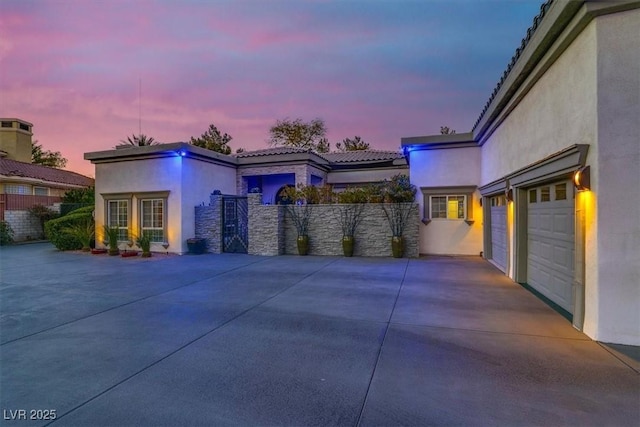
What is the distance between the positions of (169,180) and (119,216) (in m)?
3.56

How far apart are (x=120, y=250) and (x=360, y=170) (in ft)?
41.0

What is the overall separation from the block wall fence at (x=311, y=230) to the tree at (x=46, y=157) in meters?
A: 34.7

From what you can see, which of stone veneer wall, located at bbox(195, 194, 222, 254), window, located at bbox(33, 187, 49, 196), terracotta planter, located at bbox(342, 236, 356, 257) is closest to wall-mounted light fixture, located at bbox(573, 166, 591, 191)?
terracotta planter, located at bbox(342, 236, 356, 257)

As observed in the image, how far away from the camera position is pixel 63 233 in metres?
14.4

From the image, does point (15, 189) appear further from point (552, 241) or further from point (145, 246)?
point (552, 241)

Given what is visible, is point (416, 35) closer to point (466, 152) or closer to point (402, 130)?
point (466, 152)

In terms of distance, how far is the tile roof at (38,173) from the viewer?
18.8 metres

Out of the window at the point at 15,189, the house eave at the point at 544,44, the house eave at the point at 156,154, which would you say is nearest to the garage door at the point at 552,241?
the house eave at the point at 544,44

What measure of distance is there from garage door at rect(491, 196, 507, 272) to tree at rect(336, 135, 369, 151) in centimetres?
2514

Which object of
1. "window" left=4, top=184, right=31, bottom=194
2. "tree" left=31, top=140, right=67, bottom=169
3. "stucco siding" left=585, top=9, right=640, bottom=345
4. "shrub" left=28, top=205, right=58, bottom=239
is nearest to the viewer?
"stucco siding" left=585, top=9, right=640, bottom=345

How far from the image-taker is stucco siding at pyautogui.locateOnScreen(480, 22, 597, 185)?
13.8 feet

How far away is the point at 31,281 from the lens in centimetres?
803

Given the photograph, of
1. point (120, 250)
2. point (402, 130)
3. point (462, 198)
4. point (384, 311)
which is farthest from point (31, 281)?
point (402, 130)

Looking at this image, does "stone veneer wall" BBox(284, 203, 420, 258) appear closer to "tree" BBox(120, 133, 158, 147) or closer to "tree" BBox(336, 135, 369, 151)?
"tree" BBox(120, 133, 158, 147)
